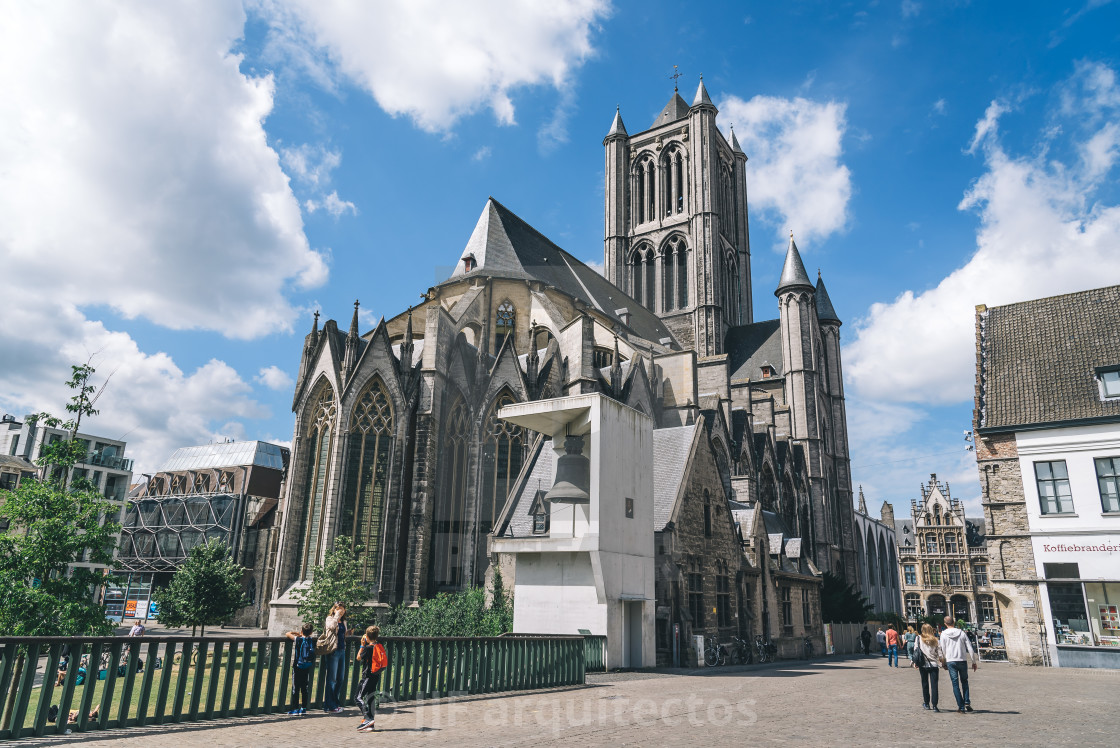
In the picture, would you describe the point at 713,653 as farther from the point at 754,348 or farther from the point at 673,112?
the point at 673,112

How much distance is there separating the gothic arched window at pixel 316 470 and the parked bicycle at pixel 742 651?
1260cm

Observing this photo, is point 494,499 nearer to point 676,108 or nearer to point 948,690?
point 948,690

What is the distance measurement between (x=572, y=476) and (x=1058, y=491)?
1512 centimetres

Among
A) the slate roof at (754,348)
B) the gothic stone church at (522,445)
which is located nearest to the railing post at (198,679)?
the gothic stone church at (522,445)

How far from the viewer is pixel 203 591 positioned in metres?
28.7

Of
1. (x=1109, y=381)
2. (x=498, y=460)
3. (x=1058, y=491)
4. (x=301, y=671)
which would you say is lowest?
(x=301, y=671)

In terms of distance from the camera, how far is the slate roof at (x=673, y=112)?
61.9 m

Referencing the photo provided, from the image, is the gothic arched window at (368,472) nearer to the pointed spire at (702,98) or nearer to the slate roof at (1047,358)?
the slate roof at (1047,358)

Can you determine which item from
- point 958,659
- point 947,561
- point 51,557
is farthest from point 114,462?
point 947,561

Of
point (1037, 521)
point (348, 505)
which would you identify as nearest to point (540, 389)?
point (348, 505)

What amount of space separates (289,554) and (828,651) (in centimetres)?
2118

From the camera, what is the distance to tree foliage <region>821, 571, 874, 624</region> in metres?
32.9

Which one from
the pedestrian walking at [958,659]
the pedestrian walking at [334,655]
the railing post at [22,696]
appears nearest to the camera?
the railing post at [22,696]

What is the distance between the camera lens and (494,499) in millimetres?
25094
